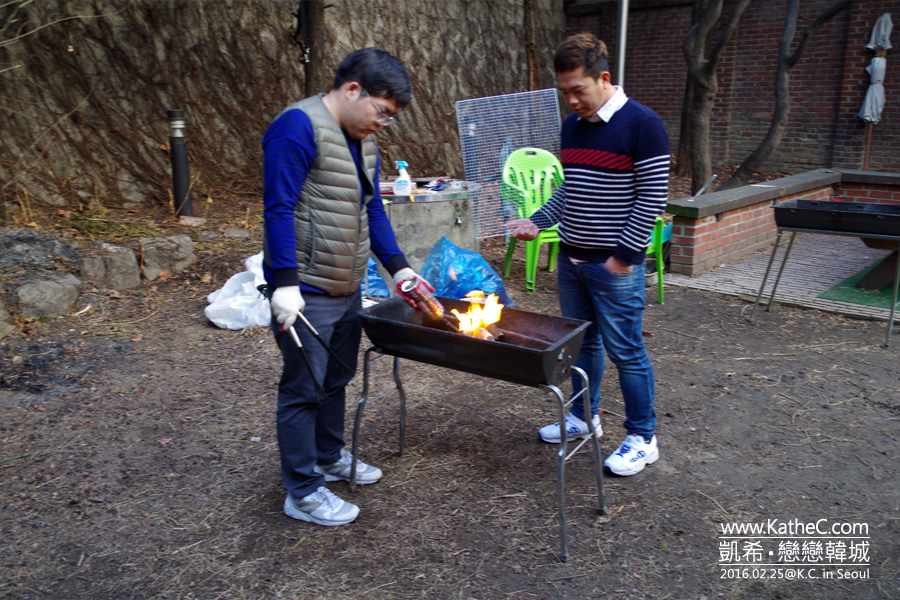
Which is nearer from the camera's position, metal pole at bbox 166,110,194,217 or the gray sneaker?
the gray sneaker

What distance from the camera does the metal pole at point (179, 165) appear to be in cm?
670

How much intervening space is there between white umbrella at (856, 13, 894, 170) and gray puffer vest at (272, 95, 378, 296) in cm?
1107

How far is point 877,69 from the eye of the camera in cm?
1080

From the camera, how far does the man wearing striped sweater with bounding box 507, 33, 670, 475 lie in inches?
118

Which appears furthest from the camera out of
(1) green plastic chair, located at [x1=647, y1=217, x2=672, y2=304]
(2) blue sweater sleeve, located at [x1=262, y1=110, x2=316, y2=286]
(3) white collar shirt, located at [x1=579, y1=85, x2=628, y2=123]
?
(1) green plastic chair, located at [x1=647, y1=217, x2=672, y2=304]

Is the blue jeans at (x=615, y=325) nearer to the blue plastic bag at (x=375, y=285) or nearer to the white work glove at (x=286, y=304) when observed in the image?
the white work glove at (x=286, y=304)

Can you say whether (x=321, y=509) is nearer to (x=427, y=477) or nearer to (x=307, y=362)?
(x=427, y=477)

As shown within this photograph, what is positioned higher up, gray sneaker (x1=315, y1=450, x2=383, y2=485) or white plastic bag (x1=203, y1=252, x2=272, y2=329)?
white plastic bag (x1=203, y1=252, x2=272, y2=329)

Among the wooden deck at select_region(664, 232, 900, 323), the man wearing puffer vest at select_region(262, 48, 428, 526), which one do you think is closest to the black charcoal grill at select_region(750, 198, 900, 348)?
the wooden deck at select_region(664, 232, 900, 323)

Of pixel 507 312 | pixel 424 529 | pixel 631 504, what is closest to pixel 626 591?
pixel 631 504

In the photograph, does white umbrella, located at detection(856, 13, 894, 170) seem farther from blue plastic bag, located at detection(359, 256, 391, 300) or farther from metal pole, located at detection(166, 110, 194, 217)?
metal pole, located at detection(166, 110, 194, 217)

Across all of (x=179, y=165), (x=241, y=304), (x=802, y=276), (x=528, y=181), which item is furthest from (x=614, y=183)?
(x=179, y=165)

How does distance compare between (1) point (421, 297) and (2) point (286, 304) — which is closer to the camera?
(2) point (286, 304)

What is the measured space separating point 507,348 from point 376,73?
46.3 inches
